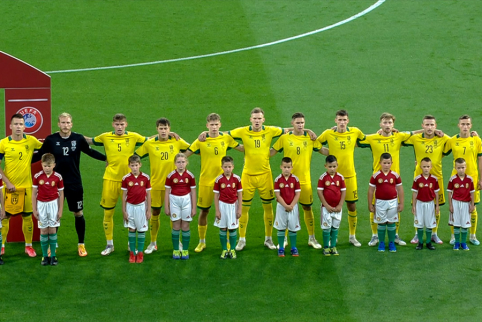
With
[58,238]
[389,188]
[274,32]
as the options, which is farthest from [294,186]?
[274,32]

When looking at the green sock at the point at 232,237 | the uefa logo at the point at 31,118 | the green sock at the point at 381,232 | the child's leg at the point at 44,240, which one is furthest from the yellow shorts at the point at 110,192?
the green sock at the point at 381,232

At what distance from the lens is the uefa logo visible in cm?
1322

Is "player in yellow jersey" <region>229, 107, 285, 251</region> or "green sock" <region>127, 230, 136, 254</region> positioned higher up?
"player in yellow jersey" <region>229, 107, 285, 251</region>

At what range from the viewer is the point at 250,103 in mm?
18797

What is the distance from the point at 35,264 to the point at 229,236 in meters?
2.96

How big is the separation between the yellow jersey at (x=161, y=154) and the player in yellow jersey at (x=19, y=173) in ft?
5.54

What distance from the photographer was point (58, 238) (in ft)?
44.8

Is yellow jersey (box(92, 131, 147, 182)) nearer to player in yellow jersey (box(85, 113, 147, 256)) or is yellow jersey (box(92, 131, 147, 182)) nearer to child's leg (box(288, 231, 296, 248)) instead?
player in yellow jersey (box(85, 113, 147, 256))

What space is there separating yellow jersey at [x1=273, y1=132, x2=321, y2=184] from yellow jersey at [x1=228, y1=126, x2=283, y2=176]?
237mm

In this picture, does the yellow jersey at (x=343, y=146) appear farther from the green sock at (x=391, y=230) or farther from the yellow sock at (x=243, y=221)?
the yellow sock at (x=243, y=221)

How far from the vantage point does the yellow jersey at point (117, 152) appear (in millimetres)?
12906

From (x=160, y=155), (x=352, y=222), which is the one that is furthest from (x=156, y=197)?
(x=352, y=222)

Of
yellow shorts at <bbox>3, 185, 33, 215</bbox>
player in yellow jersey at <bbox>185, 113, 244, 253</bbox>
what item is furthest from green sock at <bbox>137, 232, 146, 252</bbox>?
yellow shorts at <bbox>3, 185, 33, 215</bbox>

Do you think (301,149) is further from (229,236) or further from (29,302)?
(29,302)
